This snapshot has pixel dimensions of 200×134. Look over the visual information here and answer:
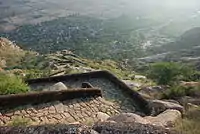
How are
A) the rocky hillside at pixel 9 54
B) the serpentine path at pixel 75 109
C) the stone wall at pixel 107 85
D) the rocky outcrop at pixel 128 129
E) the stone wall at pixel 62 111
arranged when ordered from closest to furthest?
the rocky outcrop at pixel 128 129 → the stone wall at pixel 62 111 → the serpentine path at pixel 75 109 → the stone wall at pixel 107 85 → the rocky hillside at pixel 9 54

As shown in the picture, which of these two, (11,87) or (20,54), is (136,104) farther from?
(20,54)

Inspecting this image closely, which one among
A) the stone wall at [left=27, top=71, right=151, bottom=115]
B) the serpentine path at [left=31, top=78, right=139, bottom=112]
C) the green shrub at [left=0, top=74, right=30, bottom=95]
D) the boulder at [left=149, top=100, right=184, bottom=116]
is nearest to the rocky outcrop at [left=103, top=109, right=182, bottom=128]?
the boulder at [left=149, top=100, right=184, bottom=116]

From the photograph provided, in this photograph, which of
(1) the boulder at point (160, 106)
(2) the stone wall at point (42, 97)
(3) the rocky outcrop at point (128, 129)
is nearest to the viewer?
(3) the rocky outcrop at point (128, 129)

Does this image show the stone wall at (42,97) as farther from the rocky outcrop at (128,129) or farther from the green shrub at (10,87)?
the rocky outcrop at (128,129)

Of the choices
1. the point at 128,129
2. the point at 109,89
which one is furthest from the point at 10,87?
the point at 128,129

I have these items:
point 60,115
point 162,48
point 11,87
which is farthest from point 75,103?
point 162,48

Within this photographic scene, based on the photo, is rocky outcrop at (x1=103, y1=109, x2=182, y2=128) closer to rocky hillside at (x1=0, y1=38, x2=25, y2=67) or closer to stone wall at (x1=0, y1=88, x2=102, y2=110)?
stone wall at (x1=0, y1=88, x2=102, y2=110)

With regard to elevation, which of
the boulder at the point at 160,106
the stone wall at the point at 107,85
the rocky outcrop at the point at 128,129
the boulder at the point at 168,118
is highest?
the rocky outcrop at the point at 128,129

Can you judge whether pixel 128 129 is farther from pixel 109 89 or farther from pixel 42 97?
pixel 109 89

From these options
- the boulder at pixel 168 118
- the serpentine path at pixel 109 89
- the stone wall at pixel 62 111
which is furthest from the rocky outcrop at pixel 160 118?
the serpentine path at pixel 109 89

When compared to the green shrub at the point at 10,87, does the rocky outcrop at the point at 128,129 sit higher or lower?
higher
